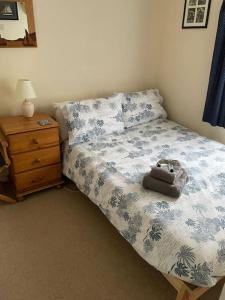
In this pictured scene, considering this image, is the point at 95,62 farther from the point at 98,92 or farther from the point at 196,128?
the point at 196,128

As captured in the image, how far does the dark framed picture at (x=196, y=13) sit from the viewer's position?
2.40 m

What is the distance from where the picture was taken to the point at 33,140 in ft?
6.91

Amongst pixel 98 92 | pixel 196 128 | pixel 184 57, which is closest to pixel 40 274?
pixel 98 92

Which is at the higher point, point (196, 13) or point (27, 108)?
point (196, 13)

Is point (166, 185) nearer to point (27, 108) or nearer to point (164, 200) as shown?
point (164, 200)

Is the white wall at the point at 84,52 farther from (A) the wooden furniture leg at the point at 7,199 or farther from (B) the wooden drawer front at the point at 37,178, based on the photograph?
(A) the wooden furniture leg at the point at 7,199

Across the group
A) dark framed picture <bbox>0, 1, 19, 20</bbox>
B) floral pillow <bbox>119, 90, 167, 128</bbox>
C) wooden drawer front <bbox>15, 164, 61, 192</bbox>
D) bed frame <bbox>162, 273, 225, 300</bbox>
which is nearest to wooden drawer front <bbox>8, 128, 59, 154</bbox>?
wooden drawer front <bbox>15, 164, 61, 192</bbox>

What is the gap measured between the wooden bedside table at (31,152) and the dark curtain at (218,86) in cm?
152

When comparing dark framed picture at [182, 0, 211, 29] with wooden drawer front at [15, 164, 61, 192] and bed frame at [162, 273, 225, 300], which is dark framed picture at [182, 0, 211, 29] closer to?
wooden drawer front at [15, 164, 61, 192]

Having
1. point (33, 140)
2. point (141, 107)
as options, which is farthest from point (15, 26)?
point (141, 107)

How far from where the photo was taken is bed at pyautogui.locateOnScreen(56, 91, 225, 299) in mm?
1254

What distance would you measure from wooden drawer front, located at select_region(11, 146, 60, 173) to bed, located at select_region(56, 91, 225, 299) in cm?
11

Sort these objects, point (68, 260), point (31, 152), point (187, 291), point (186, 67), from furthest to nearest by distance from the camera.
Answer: point (186, 67) < point (31, 152) < point (68, 260) < point (187, 291)

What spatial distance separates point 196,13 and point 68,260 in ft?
8.50
